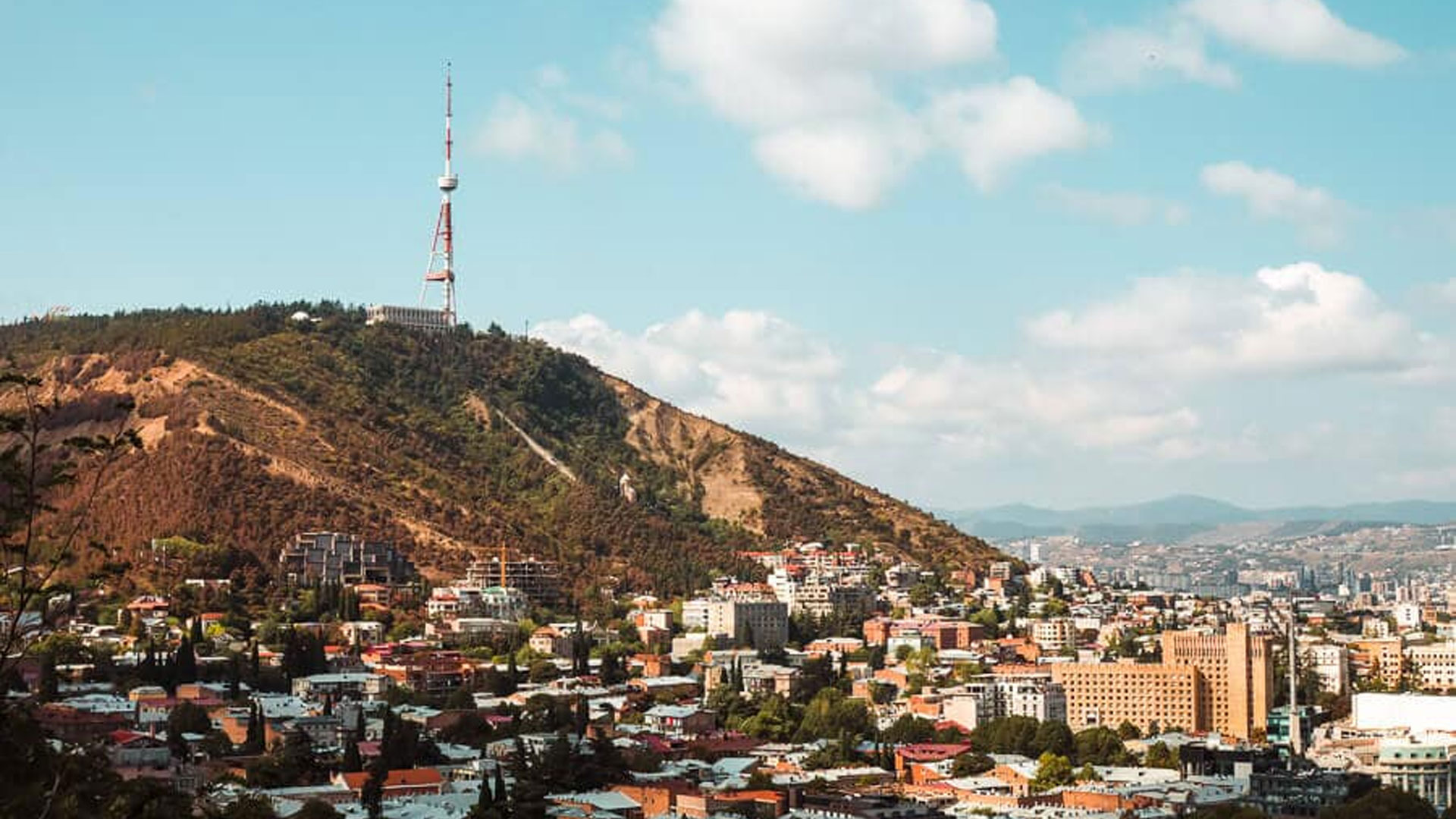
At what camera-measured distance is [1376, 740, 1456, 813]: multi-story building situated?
7081cm

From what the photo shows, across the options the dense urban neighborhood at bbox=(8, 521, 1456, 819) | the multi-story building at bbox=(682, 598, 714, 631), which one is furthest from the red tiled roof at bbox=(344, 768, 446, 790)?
the multi-story building at bbox=(682, 598, 714, 631)

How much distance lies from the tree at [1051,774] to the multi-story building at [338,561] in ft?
161

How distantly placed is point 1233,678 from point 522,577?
44.3m

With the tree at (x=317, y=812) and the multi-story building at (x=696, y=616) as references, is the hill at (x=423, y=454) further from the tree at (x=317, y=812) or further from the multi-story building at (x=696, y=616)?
the tree at (x=317, y=812)

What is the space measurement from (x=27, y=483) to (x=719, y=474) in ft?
448

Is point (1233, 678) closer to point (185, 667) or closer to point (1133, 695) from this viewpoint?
point (1133, 695)

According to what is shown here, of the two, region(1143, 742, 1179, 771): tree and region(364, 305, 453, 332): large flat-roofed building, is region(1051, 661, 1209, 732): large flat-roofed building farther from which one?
region(364, 305, 453, 332): large flat-roofed building

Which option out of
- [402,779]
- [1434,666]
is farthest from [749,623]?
[402,779]

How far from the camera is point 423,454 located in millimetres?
139875

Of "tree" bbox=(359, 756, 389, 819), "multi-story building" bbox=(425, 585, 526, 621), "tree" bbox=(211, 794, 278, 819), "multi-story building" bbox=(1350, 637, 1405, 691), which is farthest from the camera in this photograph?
"multi-story building" bbox=(425, 585, 526, 621)

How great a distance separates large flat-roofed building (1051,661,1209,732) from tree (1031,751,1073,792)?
547 inches

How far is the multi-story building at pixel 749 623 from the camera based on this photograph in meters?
113

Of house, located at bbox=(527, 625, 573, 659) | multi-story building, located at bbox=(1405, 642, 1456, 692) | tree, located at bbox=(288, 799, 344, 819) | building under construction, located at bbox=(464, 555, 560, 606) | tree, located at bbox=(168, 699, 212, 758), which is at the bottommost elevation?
tree, located at bbox=(288, 799, 344, 819)

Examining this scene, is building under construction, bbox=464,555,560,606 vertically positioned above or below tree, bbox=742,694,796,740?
above
